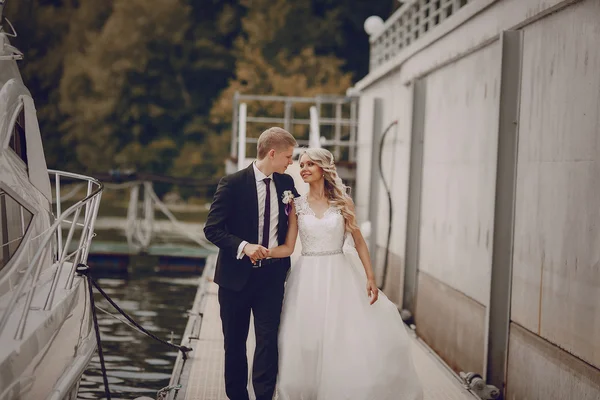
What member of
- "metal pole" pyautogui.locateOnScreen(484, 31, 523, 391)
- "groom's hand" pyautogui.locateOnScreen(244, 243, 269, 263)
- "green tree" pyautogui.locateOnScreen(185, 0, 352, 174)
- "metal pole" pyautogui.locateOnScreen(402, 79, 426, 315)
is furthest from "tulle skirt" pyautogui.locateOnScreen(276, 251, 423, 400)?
"green tree" pyautogui.locateOnScreen(185, 0, 352, 174)

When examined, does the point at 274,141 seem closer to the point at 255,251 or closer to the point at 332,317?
the point at 255,251

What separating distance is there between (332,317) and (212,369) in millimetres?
2368

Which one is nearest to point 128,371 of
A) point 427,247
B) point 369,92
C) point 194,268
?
point 427,247

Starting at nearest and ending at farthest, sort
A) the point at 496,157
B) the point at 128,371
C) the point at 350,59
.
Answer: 1. the point at 496,157
2. the point at 128,371
3. the point at 350,59

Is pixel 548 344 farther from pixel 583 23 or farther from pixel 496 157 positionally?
pixel 583 23

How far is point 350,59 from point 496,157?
37177mm

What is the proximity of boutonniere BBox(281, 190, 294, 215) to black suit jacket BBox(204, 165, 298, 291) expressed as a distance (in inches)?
3.4

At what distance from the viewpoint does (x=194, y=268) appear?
890 inches

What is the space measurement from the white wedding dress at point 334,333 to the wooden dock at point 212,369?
51.3 inches

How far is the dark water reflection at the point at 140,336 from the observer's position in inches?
418

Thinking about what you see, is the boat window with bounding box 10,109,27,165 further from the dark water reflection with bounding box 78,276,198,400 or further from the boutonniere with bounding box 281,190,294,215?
the dark water reflection with bounding box 78,276,198,400

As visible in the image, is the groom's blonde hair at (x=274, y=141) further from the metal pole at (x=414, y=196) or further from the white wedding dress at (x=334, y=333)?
the metal pole at (x=414, y=196)

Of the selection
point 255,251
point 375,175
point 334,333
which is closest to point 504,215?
point 334,333

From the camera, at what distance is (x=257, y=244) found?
6.46 meters
